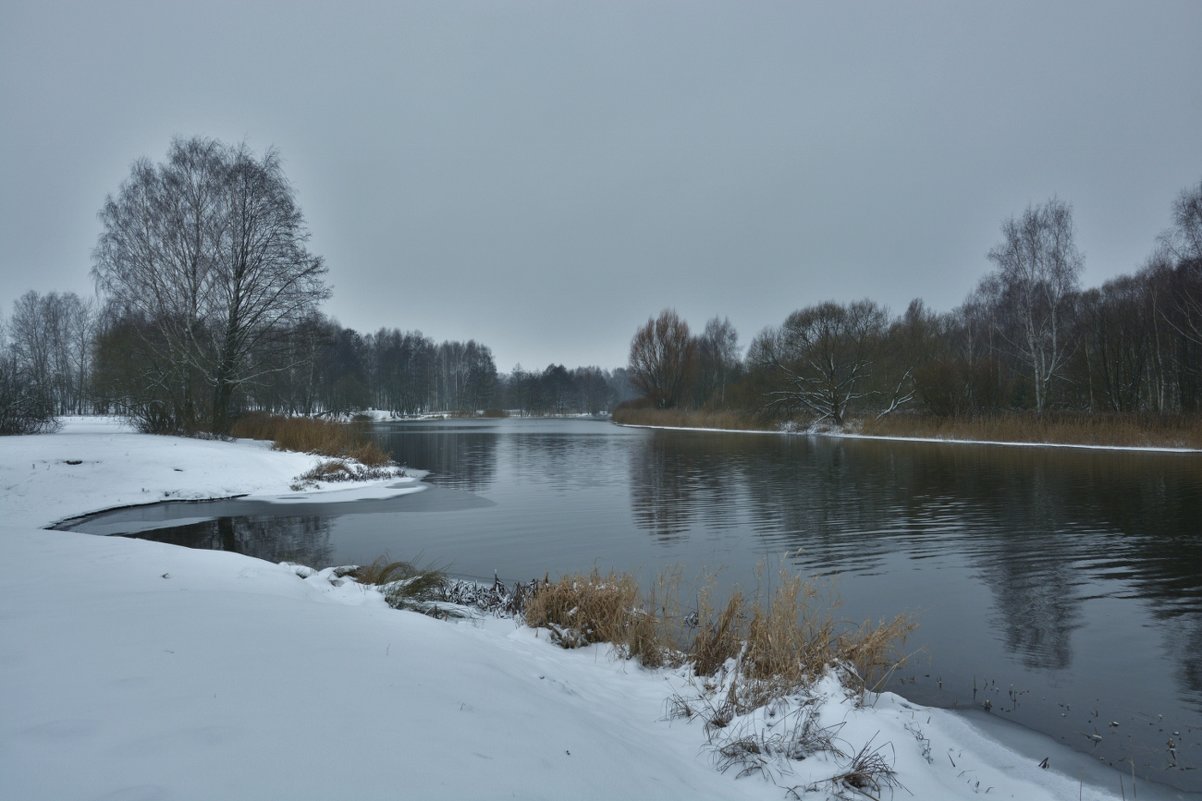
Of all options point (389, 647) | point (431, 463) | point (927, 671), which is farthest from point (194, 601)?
point (431, 463)

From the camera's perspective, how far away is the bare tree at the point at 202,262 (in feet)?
77.8

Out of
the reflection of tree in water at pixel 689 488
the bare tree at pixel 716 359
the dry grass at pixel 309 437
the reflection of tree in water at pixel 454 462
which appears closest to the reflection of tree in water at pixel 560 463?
the reflection of tree in water at pixel 454 462

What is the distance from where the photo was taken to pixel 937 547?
34.7ft

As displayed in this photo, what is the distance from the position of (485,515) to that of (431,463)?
45.8ft

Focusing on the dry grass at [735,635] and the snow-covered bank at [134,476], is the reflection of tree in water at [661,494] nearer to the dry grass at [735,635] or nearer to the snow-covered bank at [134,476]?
the dry grass at [735,635]

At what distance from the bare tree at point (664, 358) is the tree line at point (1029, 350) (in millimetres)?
12593

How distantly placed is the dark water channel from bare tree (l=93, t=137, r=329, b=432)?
11.1 metres

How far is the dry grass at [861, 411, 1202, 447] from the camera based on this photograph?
26703 mm

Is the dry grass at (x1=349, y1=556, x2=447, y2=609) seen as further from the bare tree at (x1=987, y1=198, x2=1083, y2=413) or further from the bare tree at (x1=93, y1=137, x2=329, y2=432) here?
the bare tree at (x1=987, y1=198, x2=1083, y2=413)

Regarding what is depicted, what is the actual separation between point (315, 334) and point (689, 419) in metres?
41.1

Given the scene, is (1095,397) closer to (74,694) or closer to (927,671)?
(927,671)

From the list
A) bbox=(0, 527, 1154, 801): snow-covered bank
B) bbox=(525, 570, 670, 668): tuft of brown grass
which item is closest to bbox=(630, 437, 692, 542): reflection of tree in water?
bbox=(525, 570, 670, 668): tuft of brown grass

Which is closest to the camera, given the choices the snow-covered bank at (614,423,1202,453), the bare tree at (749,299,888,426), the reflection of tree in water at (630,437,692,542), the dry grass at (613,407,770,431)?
the reflection of tree in water at (630,437,692,542)

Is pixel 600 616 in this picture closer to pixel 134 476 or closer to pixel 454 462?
pixel 134 476
